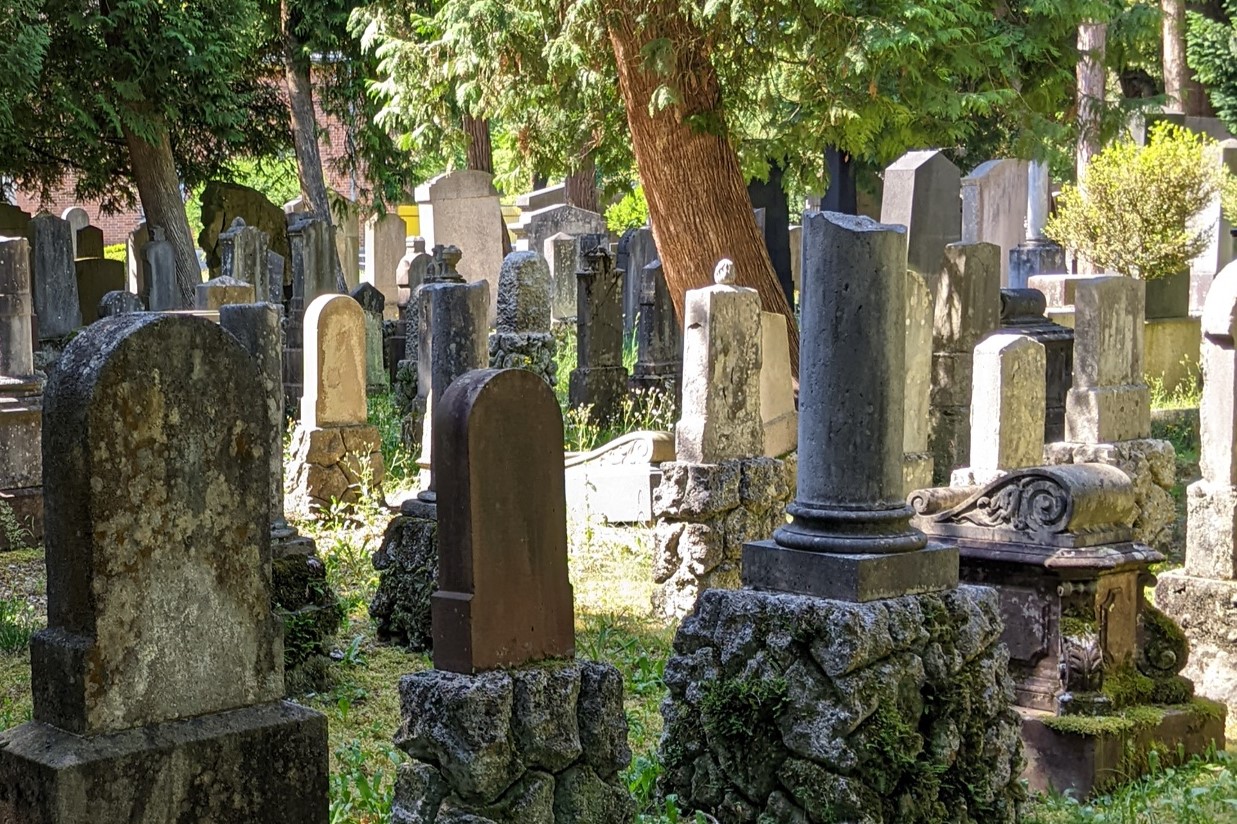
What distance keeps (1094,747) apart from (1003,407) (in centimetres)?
284

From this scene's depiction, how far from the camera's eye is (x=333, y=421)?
11.9 meters

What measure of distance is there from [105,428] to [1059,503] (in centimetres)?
444

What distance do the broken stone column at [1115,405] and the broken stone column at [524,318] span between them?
12.3 feet

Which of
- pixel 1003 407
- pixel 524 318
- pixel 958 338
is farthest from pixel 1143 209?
pixel 1003 407

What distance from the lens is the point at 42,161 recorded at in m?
Result: 23.4

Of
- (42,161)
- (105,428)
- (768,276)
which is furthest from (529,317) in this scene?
(42,161)

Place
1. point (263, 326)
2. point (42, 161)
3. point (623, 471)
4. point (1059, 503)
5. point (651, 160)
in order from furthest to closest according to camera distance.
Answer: point (42, 161) → point (651, 160) → point (623, 471) → point (263, 326) → point (1059, 503)

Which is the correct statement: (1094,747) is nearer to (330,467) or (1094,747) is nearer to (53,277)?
(330,467)

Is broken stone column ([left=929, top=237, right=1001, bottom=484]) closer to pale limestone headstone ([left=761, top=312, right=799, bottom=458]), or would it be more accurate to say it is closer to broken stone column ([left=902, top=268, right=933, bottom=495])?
broken stone column ([left=902, top=268, right=933, bottom=495])

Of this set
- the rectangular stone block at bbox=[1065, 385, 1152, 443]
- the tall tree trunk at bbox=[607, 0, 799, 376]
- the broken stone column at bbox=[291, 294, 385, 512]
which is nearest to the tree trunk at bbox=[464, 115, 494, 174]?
the tall tree trunk at bbox=[607, 0, 799, 376]

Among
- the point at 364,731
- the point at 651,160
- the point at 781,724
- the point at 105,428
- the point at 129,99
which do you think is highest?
the point at 129,99

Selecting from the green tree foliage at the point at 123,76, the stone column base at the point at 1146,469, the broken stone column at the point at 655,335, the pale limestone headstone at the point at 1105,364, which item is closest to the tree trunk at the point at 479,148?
the green tree foliage at the point at 123,76

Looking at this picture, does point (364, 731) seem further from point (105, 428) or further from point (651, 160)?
point (651, 160)

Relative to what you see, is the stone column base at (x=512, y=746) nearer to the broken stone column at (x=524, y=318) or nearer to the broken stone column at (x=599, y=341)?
the broken stone column at (x=524, y=318)
